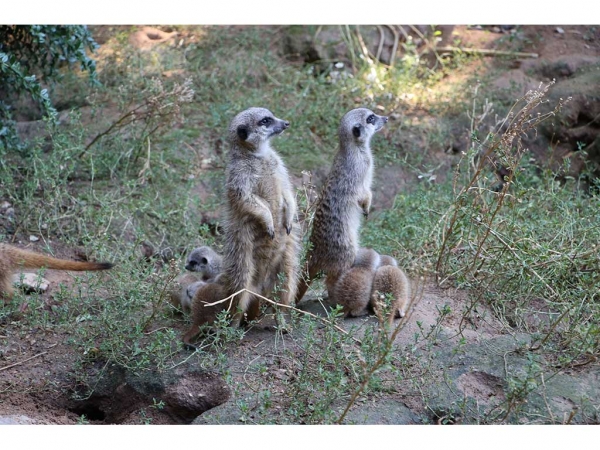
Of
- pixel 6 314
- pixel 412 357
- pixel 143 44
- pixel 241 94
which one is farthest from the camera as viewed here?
pixel 143 44

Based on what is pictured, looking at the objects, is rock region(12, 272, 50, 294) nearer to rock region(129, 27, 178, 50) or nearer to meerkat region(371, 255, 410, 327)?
meerkat region(371, 255, 410, 327)

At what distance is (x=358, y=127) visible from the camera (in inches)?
169

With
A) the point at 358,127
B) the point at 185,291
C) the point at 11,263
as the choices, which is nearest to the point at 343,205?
the point at 358,127

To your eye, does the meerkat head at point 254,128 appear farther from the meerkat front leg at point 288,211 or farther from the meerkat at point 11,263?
the meerkat at point 11,263

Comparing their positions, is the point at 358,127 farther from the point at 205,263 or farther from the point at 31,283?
the point at 31,283

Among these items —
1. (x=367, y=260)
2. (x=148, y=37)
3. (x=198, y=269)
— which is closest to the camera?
(x=367, y=260)

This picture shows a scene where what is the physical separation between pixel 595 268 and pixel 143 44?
5017 mm

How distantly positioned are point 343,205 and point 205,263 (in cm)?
88

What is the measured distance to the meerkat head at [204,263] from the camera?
438cm

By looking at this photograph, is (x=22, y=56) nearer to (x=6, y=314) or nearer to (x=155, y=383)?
(x=6, y=314)

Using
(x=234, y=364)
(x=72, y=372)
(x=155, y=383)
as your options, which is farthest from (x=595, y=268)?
(x=72, y=372)

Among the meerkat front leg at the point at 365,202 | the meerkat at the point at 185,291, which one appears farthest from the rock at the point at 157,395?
the meerkat front leg at the point at 365,202

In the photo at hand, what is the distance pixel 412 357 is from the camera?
3.59 metres

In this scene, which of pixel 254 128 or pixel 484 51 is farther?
pixel 484 51
